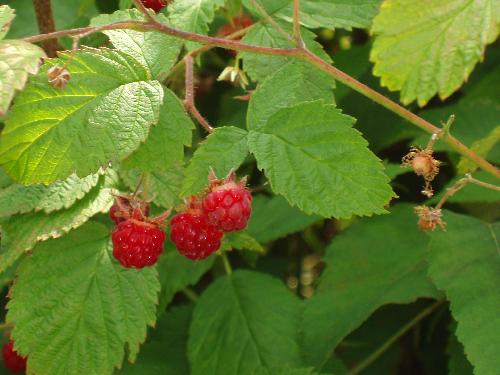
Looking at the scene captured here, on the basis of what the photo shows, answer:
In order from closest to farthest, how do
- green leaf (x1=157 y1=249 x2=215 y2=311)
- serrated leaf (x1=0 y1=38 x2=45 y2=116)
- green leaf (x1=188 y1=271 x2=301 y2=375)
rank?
serrated leaf (x1=0 y1=38 x2=45 y2=116) → green leaf (x1=188 y1=271 x2=301 y2=375) → green leaf (x1=157 y1=249 x2=215 y2=311)

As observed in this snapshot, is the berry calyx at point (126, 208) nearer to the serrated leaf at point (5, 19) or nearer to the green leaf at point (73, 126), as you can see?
the green leaf at point (73, 126)

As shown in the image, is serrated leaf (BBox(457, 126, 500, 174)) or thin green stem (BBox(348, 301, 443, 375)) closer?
serrated leaf (BBox(457, 126, 500, 174))

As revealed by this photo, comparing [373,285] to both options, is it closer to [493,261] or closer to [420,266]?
[420,266]

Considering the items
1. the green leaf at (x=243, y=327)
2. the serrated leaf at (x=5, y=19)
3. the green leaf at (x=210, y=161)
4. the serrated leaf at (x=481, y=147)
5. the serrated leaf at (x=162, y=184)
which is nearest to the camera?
the serrated leaf at (x=5, y=19)

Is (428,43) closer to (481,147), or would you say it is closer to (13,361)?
(481,147)

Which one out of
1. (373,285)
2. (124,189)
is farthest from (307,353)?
(124,189)

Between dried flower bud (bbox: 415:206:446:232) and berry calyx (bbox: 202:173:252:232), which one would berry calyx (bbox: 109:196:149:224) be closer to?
berry calyx (bbox: 202:173:252:232)

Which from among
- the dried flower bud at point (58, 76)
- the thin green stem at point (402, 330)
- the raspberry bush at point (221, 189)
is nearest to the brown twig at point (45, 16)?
the raspberry bush at point (221, 189)

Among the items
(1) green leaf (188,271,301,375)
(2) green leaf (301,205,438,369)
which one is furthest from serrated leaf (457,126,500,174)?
(1) green leaf (188,271,301,375)
